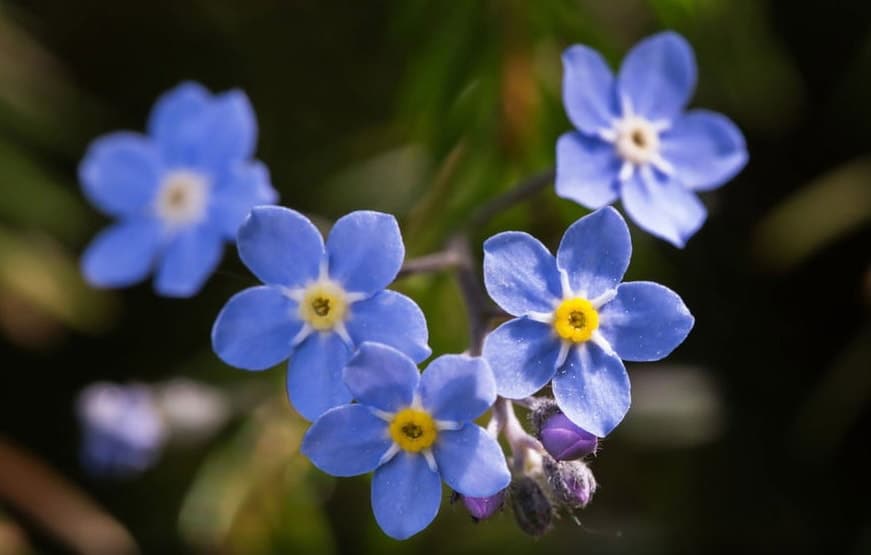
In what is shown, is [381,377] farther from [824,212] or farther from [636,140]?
[824,212]

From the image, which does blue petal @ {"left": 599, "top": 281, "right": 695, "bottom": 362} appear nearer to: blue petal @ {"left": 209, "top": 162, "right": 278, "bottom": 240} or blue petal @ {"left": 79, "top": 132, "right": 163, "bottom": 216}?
blue petal @ {"left": 209, "top": 162, "right": 278, "bottom": 240}

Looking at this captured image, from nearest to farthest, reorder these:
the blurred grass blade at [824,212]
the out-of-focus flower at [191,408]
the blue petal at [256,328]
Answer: the blue petal at [256,328], the out-of-focus flower at [191,408], the blurred grass blade at [824,212]

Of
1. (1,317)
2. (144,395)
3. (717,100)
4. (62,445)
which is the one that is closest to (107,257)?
(144,395)

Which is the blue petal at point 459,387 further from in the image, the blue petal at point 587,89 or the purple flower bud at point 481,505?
the blue petal at point 587,89

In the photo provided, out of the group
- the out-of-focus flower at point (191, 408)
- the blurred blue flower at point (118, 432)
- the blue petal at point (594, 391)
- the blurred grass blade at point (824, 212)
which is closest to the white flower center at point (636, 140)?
the blue petal at point (594, 391)

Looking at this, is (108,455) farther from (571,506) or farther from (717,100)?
(717,100)

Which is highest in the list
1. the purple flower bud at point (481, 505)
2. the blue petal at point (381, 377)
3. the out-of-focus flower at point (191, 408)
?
the out-of-focus flower at point (191, 408)
